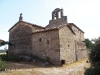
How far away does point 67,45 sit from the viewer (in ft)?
→ 69.0

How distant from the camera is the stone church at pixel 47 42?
19406mm

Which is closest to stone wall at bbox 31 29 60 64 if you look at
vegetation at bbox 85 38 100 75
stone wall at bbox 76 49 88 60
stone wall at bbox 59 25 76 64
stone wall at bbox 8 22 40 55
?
stone wall at bbox 59 25 76 64

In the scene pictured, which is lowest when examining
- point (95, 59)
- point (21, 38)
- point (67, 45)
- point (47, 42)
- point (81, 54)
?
point (95, 59)

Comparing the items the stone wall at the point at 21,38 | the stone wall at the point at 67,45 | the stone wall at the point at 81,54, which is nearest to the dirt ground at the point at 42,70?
the stone wall at the point at 67,45

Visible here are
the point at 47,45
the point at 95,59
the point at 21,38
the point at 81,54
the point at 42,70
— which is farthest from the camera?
the point at 81,54

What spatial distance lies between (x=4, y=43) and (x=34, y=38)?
6761 millimetres

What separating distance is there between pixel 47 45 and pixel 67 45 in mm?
3109

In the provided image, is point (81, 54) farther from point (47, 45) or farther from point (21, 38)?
point (21, 38)

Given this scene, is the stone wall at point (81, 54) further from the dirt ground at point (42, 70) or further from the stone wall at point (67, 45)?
the dirt ground at point (42, 70)

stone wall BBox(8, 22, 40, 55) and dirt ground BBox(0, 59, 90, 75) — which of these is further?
stone wall BBox(8, 22, 40, 55)

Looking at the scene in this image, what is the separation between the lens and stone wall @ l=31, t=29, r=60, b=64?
19266 millimetres

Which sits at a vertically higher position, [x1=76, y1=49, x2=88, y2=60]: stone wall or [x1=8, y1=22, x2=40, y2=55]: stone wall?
[x1=8, y1=22, x2=40, y2=55]: stone wall

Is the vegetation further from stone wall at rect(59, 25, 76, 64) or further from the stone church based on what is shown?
stone wall at rect(59, 25, 76, 64)

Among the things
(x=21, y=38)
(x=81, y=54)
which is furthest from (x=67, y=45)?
(x=21, y=38)
